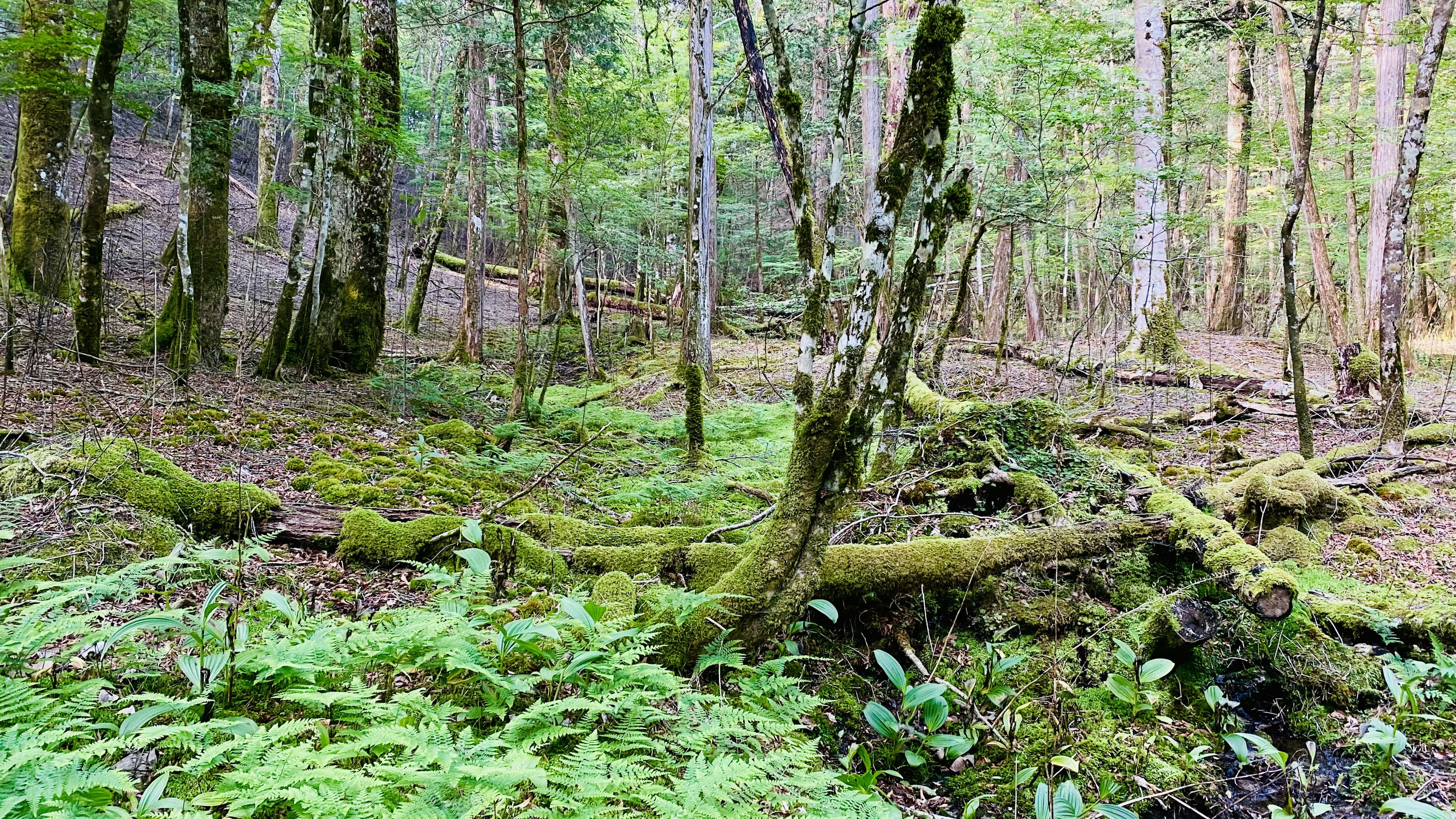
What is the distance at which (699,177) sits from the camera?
29.5ft

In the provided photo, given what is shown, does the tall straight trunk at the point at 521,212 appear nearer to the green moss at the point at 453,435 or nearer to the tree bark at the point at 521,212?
the tree bark at the point at 521,212

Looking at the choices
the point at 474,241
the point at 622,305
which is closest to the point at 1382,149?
the point at 474,241

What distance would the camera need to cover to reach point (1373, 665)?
3.66 metres

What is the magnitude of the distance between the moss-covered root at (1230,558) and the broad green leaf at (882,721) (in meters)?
2.02

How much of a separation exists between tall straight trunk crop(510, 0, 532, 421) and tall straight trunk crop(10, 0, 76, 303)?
19.3 ft

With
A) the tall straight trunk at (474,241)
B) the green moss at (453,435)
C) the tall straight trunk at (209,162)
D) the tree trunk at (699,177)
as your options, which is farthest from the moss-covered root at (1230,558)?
the tall straight trunk at (474,241)

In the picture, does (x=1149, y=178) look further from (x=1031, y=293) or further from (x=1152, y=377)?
(x=1031, y=293)

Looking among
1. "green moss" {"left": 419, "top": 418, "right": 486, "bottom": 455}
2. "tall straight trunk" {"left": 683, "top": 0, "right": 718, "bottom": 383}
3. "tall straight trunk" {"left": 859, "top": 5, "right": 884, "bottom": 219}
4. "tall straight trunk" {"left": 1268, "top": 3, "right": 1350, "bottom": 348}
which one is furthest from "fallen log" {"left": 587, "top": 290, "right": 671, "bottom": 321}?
"tall straight trunk" {"left": 1268, "top": 3, "right": 1350, "bottom": 348}

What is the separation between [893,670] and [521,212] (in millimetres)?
7340

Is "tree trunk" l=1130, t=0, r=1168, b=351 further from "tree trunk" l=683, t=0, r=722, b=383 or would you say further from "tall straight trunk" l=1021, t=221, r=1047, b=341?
"tree trunk" l=683, t=0, r=722, b=383

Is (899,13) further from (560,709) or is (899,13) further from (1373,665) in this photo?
(560,709)

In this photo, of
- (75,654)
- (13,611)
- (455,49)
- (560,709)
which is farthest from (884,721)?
(455,49)

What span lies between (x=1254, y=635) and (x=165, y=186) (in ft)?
80.4

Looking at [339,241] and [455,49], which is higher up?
[455,49]
